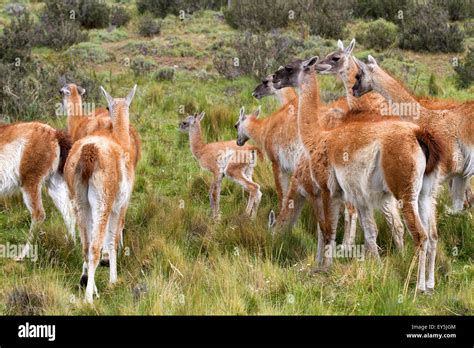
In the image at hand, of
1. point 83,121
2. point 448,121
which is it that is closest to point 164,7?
point 83,121

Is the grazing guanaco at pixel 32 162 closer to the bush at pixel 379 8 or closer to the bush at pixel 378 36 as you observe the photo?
the bush at pixel 378 36

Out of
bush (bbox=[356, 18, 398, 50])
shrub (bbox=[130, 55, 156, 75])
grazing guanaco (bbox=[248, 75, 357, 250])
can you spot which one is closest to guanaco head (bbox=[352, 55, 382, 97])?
grazing guanaco (bbox=[248, 75, 357, 250])

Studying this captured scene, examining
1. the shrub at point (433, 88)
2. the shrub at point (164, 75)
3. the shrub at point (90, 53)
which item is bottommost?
the shrub at point (433, 88)

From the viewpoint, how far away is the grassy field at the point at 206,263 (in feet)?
20.7

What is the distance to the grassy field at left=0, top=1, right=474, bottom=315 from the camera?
20.7 feet

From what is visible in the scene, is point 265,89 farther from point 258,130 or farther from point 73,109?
point 73,109

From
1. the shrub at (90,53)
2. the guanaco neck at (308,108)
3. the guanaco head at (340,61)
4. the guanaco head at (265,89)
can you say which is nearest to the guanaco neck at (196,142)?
the guanaco head at (265,89)

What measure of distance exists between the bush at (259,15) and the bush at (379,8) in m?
3.30

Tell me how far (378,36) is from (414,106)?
478 inches

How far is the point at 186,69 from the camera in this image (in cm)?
1764

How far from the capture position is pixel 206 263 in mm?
7621
